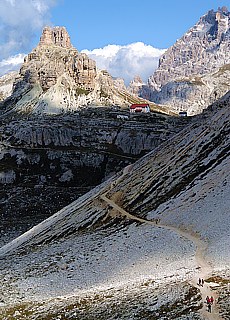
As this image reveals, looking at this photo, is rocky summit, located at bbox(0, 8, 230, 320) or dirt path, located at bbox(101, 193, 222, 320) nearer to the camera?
dirt path, located at bbox(101, 193, 222, 320)

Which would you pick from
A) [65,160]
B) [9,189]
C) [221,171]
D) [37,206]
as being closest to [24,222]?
[37,206]

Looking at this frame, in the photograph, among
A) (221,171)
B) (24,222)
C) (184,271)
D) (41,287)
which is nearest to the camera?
(184,271)

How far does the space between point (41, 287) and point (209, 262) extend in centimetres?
2174

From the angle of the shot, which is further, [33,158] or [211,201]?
[33,158]

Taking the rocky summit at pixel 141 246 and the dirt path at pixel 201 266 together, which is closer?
the dirt path at pixel 201 266

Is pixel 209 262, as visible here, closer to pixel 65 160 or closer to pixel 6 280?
pixel 6 280

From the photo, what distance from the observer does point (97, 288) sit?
5125cm

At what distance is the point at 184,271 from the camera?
1946 inches

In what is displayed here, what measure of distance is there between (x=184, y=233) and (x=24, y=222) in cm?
8199

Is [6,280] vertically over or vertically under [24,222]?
under

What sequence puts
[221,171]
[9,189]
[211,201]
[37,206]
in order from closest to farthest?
[211,201] → [221,171] → [37,206] → [9,189]

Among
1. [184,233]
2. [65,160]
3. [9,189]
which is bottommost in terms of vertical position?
[184,233]

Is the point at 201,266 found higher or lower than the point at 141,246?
lower

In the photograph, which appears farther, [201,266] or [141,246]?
[141,246]
